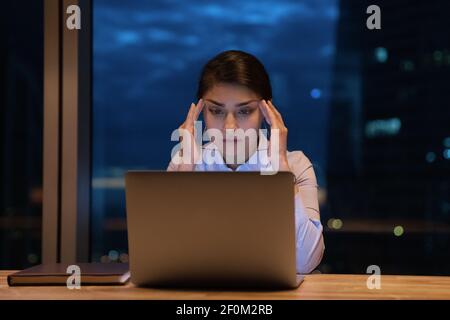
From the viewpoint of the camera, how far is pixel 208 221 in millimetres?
1237

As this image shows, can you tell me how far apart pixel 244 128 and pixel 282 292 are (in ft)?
2.90

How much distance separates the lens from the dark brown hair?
6.97 feet

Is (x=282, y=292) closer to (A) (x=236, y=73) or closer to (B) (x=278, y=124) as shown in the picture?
(B) (x=278, y=124)

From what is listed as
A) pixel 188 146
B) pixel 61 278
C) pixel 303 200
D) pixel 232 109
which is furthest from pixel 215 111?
pixel 61 278

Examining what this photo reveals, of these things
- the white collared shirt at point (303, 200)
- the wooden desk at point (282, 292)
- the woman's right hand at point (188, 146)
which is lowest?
the wooden desk at point (282, 292)

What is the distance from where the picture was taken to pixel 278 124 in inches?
76.0

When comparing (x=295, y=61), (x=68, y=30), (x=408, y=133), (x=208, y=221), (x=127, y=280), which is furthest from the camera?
(x=408, y=133)

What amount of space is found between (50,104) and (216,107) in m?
0.83

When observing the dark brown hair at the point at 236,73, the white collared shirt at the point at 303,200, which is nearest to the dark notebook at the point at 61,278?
the white collared shirt at the point at 303,200

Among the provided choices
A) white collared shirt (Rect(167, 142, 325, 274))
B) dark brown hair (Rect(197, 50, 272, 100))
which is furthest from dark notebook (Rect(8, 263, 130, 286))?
dark brown hair (Rect(197, 50, 272, 100))

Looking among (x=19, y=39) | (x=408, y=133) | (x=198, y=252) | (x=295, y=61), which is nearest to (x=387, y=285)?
(x=198, y=252)

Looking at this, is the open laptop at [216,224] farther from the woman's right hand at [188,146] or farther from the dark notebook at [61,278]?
the woman's right hand at [188,146]

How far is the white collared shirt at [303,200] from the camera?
72.6 inches
